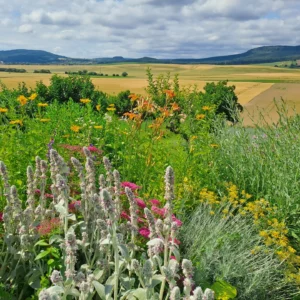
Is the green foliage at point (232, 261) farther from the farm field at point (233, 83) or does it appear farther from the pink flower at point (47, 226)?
the farm field at point (233, 83)

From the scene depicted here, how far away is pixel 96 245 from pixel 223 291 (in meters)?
1.00

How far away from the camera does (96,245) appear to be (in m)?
3.00

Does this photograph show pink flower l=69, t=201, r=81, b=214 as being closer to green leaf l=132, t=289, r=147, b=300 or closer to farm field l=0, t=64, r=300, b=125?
green leaf l=132, t=289, r=147, b=300

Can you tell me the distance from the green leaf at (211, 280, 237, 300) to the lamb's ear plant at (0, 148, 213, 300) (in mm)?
188

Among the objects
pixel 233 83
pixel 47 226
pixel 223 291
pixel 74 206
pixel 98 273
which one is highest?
pixel 74 206

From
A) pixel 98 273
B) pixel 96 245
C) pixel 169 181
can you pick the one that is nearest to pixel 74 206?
pixel 96 245

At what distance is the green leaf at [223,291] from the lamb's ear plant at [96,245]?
188mm

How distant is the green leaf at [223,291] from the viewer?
2967mm

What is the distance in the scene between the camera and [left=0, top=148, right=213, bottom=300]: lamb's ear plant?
2188 mm

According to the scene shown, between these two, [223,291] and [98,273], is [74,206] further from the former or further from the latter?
[223,291]

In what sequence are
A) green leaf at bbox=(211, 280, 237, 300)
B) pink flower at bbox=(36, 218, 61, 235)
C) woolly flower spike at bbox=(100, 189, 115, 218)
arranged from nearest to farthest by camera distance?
woolly flower spike at bbox=(100, 189, 115, 218) < green leaf at bbox=(211, 280, 237, 300) < pink flower at bbox=(36, 218, 61, 235)

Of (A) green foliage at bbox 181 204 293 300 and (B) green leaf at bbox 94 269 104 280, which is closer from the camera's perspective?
(B) green leaf at bbox 94 269 104 280

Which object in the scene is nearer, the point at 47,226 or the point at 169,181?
the point at 169,181

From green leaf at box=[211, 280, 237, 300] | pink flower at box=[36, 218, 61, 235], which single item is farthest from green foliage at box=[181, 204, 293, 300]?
pink flower at box=[36, 218, 61, 235]
